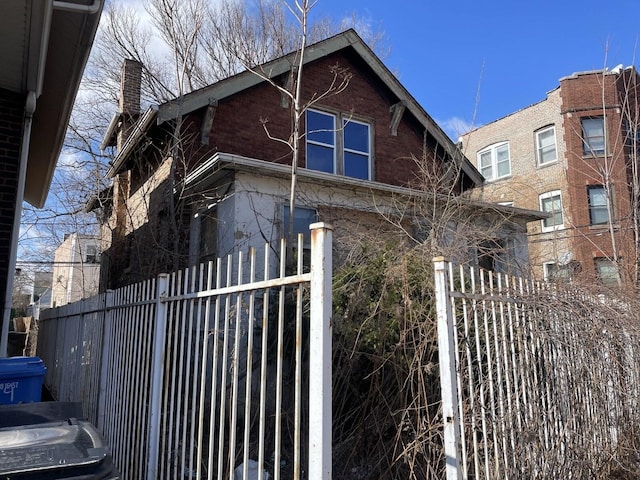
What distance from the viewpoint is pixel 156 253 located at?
8.91 meters

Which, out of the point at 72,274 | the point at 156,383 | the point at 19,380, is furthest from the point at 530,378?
the point at 72,274

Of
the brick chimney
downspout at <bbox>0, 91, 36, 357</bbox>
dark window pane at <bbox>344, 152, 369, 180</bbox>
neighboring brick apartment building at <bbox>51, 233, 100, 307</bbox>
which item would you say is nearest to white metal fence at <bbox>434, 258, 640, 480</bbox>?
downspout at <bbox>0, 91, 36, 357</bbox>

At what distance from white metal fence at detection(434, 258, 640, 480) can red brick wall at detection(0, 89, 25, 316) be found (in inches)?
183

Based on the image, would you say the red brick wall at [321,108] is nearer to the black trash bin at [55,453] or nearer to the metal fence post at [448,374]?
the metal fence post at [448,374]

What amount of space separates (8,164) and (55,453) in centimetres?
451

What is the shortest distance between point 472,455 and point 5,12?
17.0 feet

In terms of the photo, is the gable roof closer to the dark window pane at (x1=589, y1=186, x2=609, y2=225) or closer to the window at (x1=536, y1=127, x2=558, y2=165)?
the dark window pane at (x1=589, y1=186, x2=609, y2=225)

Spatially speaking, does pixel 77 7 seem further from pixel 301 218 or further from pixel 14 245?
pixel 301 218

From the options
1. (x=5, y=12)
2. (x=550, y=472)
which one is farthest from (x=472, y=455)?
(x=5, y=12)

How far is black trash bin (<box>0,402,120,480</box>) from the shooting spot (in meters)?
1.95

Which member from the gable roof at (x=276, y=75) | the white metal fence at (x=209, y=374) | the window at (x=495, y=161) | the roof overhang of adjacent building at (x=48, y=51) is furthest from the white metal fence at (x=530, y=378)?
the window at (x=495, y=161)

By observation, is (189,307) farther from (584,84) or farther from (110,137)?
(584,84)

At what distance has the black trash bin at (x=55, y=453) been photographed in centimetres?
195

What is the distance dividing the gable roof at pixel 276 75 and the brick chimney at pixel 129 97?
2.89 feet
